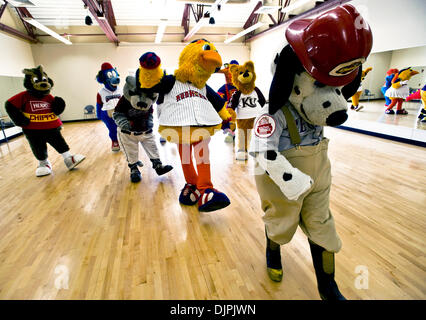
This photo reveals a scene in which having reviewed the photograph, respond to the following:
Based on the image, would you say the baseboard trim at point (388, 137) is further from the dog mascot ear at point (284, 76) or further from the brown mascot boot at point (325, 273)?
the dog mascot ear at point (284, 76)

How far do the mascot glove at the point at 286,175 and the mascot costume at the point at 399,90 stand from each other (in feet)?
17.6

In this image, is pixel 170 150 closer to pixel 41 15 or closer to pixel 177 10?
pixel 177 10

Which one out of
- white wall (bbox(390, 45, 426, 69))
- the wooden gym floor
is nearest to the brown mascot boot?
the wooden gym floor

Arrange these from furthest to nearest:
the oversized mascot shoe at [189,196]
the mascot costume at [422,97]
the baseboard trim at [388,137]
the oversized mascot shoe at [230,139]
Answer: the oversized mascot shoe at [230,139]
the mascot costume at [422,97]
the baseboard trim at [388,137]
the oversized mascot shoe at [189,196]

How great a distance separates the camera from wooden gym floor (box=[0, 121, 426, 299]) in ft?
4.42

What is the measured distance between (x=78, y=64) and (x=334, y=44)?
35.9ft

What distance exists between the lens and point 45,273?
1.51m

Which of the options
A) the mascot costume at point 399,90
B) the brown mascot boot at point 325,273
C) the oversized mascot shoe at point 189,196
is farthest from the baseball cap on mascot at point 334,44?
the mascot costume at point 399,90

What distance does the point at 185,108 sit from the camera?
188cm

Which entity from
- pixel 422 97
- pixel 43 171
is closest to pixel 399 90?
pixel 422 97

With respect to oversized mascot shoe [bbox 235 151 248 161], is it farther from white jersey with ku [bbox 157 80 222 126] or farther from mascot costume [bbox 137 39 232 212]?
white jersey with ku [bbox 157 80 222 126]

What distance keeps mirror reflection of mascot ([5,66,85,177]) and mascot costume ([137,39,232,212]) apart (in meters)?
1.93

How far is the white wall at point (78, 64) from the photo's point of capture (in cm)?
927

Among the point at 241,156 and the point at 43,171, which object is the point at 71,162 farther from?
the point at 241,156
